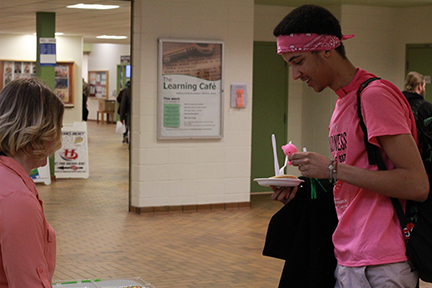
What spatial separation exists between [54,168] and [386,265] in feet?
30.1

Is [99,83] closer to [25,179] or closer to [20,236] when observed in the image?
[25,179]

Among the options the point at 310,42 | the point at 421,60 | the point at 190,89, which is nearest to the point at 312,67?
the point at 310,42

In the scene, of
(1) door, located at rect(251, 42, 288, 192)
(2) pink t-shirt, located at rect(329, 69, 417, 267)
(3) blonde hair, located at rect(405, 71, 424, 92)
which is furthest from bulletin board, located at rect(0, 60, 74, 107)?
(2) pink t-shirt, located at rect(329, 69, 417, 267)

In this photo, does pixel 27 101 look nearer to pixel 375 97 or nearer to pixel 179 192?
pixel 375 97

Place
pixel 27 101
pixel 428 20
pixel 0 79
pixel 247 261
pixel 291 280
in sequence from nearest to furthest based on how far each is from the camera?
pixel 27 101 → pixel 291 280 → pixel 247 261 → pixel 428 20 → pixel 0 79

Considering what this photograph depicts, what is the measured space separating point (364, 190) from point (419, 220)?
0.62 ft

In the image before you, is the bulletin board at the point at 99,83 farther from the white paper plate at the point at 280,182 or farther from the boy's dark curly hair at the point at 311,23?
the boy's dark curly hair at the point at 311,23

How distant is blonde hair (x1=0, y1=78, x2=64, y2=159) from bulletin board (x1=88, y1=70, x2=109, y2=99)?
2741 cm

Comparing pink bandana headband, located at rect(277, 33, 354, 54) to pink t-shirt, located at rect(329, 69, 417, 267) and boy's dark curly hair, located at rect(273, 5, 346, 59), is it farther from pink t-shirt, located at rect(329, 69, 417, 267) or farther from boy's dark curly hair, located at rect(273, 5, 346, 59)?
pink t-shirt, located at rect(329, 69, 417, 267)

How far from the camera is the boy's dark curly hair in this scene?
73.7 inches

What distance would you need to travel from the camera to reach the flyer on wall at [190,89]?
7.54m

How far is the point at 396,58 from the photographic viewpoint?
979cm

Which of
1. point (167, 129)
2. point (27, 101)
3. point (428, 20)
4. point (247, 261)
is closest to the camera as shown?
point (27, 101)

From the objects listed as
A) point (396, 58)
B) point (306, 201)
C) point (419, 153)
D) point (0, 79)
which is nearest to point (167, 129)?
point (396, 58)
